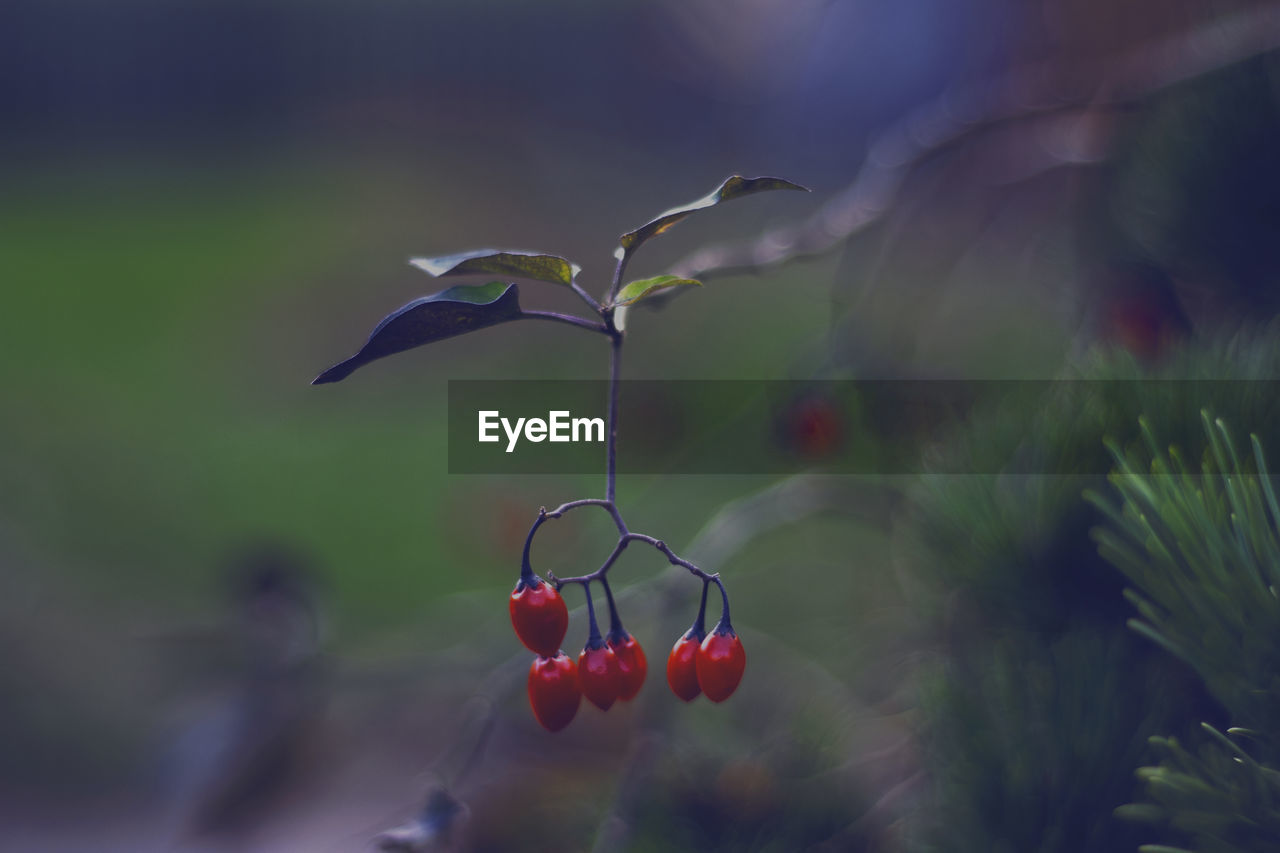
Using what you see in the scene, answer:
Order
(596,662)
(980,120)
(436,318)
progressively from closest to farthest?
1. (436,318)
2. (596,662)
3. (980,120)

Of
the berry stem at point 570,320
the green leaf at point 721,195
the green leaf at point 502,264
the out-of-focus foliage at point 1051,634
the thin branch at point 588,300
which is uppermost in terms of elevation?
the green leaf at point 721,195

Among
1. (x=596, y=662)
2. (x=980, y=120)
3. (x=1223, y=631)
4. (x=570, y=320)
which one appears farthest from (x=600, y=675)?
(x=980, y=120)

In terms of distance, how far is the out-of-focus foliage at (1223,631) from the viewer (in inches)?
12.2

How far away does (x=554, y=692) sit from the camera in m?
0.39

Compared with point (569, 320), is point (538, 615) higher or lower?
lower

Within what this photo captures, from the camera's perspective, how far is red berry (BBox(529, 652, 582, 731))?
0.39 m

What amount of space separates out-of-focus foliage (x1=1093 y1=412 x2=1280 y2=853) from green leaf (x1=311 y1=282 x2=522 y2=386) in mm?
293

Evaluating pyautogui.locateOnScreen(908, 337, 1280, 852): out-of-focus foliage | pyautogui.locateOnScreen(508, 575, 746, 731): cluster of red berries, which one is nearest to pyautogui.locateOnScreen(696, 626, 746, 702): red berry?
pyautogui.locateOnScreen(508, 575, 746, 731): cluster of red berries

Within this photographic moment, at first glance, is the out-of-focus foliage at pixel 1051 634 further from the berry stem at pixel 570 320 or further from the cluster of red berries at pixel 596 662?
the berry stem at pixel 570 320

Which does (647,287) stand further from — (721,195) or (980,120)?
(980,120)

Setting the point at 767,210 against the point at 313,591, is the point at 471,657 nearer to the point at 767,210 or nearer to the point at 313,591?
the point at 313,591

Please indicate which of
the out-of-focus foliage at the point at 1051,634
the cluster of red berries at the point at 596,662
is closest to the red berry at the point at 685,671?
the cluster of red berries at the point at 596,662

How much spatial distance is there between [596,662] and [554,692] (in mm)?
27

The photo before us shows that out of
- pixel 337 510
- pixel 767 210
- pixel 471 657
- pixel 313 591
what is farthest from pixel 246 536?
pixel 767 210
